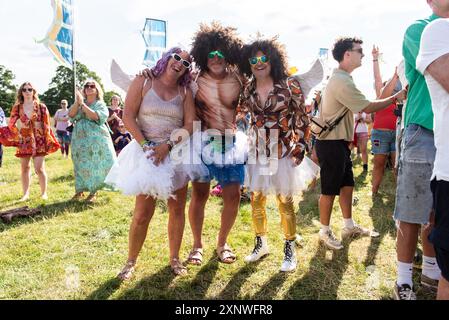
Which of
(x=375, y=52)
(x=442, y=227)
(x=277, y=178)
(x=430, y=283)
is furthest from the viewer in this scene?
→ (x=375, y=52)

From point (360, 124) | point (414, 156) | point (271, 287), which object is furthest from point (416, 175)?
point (360, 124)

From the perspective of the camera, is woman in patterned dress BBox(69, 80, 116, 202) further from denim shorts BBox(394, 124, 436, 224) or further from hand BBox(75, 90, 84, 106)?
denim shorts BBox(394, 124, 436, 224)

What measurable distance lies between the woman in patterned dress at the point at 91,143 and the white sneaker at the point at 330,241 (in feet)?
11.4

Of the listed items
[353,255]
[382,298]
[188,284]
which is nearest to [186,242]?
[188,284]

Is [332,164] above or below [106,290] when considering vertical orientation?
above

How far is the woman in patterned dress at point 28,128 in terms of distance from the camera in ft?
18.3

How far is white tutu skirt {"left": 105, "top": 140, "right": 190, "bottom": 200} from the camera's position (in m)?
2.81

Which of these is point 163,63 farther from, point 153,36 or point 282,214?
point 153,36

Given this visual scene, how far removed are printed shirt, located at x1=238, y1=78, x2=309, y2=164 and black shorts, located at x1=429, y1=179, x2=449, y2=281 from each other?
4.90ft

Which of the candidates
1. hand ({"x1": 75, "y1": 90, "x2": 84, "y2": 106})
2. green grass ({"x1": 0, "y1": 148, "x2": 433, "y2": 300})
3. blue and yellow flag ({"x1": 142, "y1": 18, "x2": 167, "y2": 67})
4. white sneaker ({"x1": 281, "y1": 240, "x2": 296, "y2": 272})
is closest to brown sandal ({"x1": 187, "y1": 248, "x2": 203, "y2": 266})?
green grass ({"x1": 0, "y1": 148, "x2": 433, "y2": 300})

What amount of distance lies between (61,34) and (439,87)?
5.52m

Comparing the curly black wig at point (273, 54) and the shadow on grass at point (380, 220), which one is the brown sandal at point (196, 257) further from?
the curly black wig at point (273, 54)

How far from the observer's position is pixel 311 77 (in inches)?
125

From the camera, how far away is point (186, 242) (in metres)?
3.95
